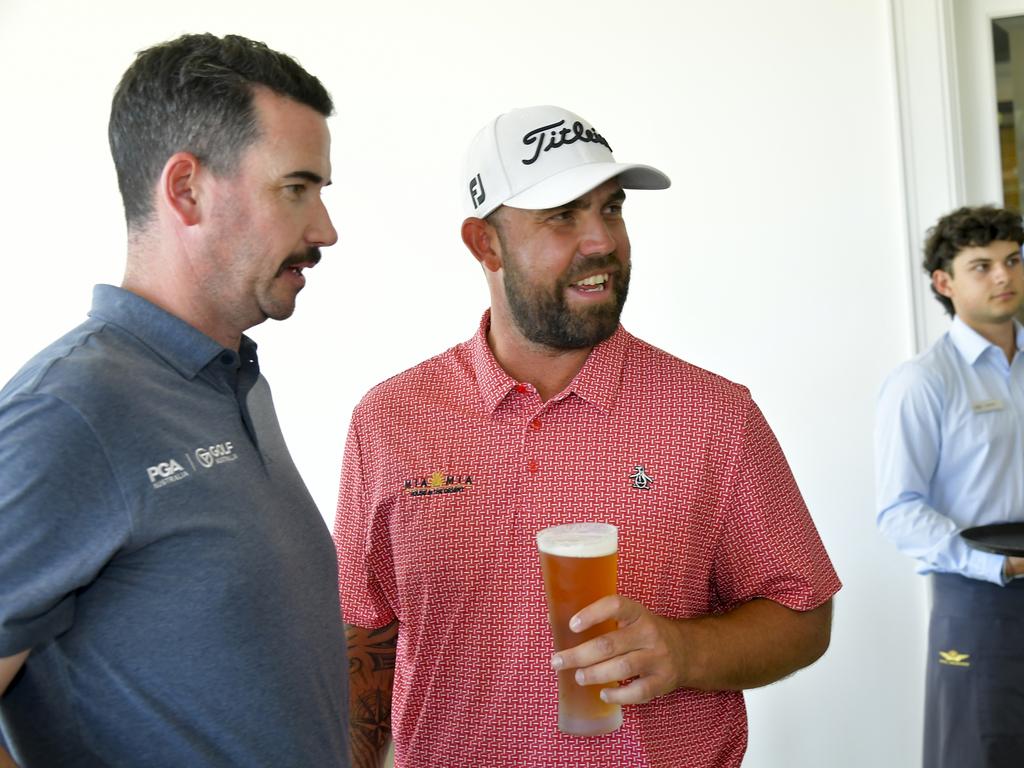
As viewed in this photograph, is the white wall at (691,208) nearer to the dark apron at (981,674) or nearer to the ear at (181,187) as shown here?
the dark apron at (981,674)

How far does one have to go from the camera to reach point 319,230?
123cm

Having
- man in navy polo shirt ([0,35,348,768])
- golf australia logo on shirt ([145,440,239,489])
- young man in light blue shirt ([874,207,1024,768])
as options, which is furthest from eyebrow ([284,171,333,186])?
young man in light blue shirt ([874,207,1024,768])

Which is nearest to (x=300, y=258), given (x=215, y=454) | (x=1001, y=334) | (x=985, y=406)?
(x=215, y=454)

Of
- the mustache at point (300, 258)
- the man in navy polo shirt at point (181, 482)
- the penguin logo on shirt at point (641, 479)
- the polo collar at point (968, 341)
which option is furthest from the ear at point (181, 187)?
the polo collar at point (968, 341)

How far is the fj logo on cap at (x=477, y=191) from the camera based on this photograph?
5.24 ft

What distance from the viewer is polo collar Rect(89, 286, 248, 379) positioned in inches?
43.1

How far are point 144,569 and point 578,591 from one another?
17.0 inches

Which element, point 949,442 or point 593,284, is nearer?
point 593,284

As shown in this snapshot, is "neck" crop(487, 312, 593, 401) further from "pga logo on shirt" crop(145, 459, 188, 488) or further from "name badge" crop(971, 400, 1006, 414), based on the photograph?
"name badge" crop(971, 400, 1006, 414)

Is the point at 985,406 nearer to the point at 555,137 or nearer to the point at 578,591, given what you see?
the point at 555,137

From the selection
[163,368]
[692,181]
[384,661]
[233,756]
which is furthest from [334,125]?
[233,756]

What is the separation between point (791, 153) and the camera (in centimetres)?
291

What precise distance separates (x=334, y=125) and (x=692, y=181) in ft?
3.50

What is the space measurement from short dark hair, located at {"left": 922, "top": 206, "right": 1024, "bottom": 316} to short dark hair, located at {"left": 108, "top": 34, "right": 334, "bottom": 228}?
196cm
